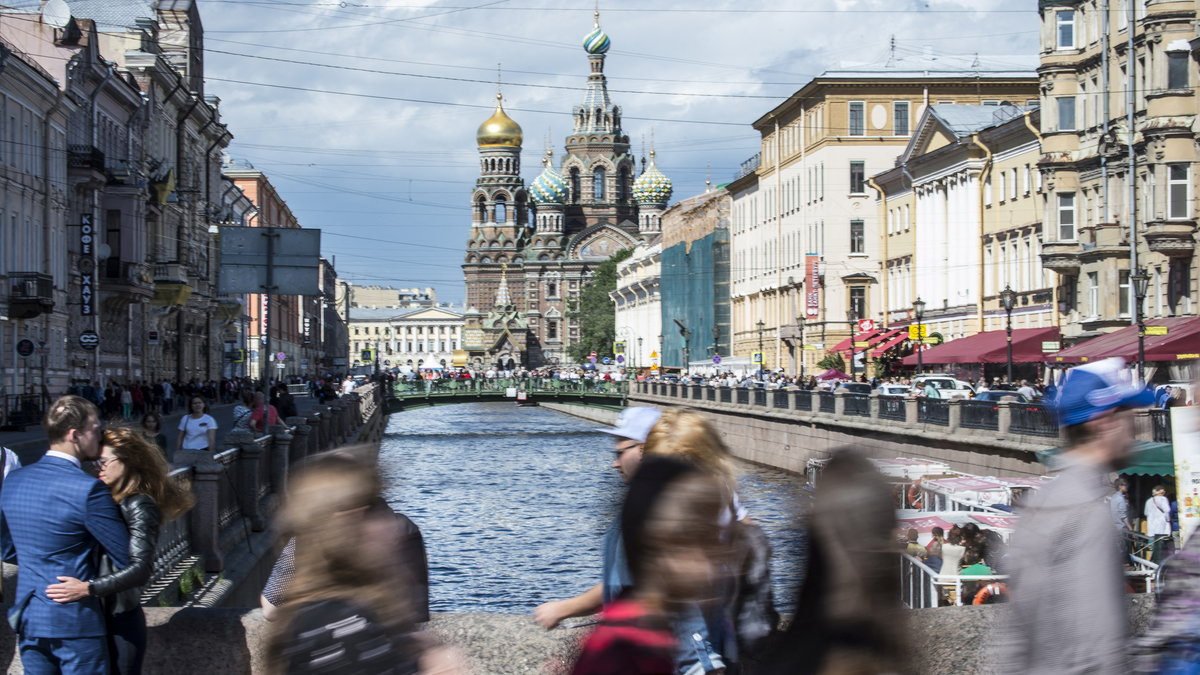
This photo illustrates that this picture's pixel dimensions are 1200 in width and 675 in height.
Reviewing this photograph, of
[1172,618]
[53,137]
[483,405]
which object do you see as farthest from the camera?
[483,405]

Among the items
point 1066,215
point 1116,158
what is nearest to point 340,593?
point 1116,158

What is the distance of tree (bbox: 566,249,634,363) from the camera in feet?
529

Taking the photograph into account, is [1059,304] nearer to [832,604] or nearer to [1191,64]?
[1191,64]

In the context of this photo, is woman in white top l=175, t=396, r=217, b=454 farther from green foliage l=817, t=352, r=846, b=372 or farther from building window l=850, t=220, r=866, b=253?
building window l=850, t=220, r=866, b=253

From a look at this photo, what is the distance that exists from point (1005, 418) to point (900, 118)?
4506cm

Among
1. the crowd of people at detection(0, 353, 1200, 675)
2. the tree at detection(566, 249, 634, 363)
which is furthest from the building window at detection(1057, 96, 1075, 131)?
the tree at detection(566, 249, 634, 363)

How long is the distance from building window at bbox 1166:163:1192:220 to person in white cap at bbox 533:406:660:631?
34791mm

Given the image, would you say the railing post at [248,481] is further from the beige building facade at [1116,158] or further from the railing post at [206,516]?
the beige building facade at [1116,158]

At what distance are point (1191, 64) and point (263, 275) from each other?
90.4 ft

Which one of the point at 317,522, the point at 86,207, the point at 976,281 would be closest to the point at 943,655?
the point at 317,522

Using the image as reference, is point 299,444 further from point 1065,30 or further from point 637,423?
point 1065,30

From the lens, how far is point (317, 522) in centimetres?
436

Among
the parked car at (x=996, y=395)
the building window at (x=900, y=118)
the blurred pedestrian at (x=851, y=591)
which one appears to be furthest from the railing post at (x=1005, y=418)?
the building window at (x=900, y=118)

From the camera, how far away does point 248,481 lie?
17.6 m
